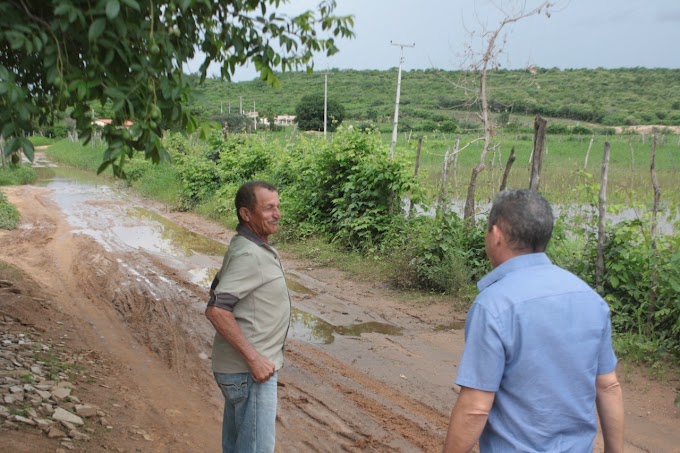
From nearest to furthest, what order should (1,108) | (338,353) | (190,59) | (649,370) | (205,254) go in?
(1,108), (190,59), (649,370), (338,353), (205,254)

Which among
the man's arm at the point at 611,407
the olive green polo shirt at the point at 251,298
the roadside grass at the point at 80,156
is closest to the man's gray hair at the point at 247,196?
the olive green polo shirt at the point at 251,298

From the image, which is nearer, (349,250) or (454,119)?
(349,250)

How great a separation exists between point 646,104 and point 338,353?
55.7 meters

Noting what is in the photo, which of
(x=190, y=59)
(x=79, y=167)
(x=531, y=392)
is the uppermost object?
(x=190, y=59)

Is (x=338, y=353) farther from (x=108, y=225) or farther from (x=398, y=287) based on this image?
(x=108, y=225)

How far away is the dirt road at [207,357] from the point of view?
454 cm

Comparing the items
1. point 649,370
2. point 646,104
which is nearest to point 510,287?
point 649,370

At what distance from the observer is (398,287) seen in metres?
8.85

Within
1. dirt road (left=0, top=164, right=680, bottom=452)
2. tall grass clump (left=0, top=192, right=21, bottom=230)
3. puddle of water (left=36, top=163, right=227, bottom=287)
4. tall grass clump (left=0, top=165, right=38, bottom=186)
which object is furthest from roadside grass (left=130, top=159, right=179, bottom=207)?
dirt road (left=0, top=164, right=680, bottom=452)

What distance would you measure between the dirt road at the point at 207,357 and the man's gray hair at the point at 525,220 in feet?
9.10

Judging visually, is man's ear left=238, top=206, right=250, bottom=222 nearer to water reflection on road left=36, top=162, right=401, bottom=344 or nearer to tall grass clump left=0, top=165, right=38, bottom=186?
water reflection on road left=36, top=162, right=401, bottom=344

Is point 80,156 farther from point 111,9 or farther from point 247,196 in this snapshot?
point 111,9

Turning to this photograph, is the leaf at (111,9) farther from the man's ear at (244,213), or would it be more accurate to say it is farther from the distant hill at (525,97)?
the distant hill at (525,97)

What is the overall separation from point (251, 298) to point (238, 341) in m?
0.21
